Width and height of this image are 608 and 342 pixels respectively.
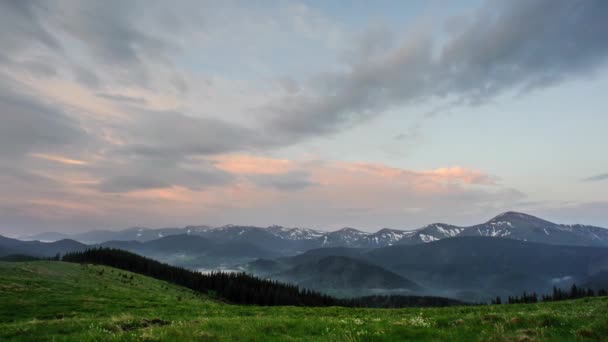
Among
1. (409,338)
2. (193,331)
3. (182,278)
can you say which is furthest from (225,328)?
(182,278)

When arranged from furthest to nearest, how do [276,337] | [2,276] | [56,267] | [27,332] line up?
[56,267] < [2,276] < [27,332] < [276,337]

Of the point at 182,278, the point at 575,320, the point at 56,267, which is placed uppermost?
the point at 575,320

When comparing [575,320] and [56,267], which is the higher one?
[575,320]

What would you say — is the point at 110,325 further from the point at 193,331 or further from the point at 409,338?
the point at 409,338

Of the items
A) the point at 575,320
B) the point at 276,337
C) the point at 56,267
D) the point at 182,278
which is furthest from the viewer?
the point at 182,278

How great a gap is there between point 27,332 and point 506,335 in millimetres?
20709

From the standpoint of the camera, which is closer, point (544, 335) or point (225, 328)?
point (544, 335)

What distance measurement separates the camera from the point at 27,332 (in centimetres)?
1578

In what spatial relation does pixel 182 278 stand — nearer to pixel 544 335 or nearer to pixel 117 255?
pixel 117 255

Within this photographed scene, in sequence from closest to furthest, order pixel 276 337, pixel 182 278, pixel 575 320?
1. pixel 276 337
2. pixel 575 320
3. pixel 182 278

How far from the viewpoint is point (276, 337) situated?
12703 mm

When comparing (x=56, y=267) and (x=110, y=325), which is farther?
(x=56, y=267)

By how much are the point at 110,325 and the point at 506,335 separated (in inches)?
671

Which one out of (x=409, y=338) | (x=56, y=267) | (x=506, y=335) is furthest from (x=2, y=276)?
(x=506, y=335)
